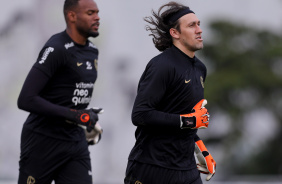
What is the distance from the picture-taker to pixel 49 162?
552cm

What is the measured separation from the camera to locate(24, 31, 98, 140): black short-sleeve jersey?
17.9 ft

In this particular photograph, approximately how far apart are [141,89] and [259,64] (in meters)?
8.93

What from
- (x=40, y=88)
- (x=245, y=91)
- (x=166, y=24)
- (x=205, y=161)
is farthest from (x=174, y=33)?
(x=245, y=91)

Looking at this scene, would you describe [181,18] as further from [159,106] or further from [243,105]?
[243,105]

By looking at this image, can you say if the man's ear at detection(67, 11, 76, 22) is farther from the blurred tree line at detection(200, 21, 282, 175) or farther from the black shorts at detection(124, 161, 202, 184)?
the blurred tree line at detection(200, 21, 282, 175)

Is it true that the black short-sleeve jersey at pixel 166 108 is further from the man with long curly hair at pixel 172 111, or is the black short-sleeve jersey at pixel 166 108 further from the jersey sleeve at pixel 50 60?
the jersey sleeve at pixel 50 60

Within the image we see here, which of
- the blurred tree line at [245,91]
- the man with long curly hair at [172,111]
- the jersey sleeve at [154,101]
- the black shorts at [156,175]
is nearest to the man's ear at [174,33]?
the man with long curly hair at [172,111]

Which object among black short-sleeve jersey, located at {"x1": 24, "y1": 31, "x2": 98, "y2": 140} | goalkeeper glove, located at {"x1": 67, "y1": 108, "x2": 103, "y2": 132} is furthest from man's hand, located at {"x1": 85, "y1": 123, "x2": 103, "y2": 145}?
goalkeeper glove, located at {"x1": 67, "y1": 108, "x2": 103, "y2": 132}

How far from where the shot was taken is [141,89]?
15.1 ft

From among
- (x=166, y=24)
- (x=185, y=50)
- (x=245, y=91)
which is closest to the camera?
(x=185, y=50)

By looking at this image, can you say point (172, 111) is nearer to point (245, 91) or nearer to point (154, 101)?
point (154, 101)

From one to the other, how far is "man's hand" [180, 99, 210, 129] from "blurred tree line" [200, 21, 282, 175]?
7.92 meters

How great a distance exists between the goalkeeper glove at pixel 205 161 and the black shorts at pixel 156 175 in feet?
0.92

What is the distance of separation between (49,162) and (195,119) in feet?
4.86
